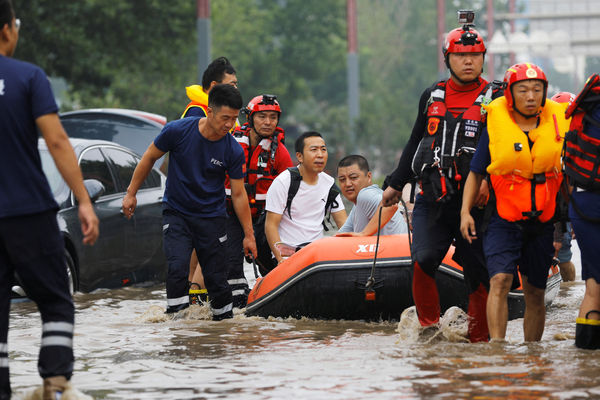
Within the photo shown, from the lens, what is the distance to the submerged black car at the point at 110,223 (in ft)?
36.0

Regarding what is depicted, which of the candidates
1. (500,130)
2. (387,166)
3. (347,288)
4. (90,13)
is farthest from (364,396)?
(387,166)

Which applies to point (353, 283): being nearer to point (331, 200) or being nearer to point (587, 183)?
point (331, 200)

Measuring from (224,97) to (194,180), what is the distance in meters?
0.65

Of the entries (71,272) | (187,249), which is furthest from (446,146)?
(71,272)

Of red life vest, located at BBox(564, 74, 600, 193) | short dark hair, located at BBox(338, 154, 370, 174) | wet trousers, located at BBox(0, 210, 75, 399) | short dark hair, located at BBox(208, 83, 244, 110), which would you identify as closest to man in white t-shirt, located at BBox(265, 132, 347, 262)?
short dark hair, located at BBox(338, 154, 370, 174)

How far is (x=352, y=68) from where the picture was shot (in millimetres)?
35344

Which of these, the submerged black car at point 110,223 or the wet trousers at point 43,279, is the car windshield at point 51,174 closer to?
the submerged black car at point 110,223

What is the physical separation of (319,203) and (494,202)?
329 centimetres

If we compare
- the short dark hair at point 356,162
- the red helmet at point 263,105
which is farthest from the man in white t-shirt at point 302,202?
the red helmet at point 263,105

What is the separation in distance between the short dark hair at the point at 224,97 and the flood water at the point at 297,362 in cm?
165

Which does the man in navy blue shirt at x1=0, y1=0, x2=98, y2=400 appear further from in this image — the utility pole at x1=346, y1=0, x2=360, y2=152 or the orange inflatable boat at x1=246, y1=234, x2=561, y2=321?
the utility pole at x1=346, y1=0, x2=360, y2=152

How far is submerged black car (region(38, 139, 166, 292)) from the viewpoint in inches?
432

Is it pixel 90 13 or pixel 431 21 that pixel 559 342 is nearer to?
pixel 90 13

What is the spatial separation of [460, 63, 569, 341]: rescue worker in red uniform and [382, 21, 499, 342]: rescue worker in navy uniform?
0.81 feet
